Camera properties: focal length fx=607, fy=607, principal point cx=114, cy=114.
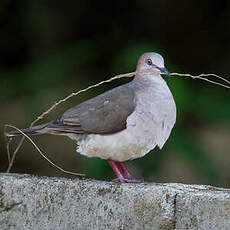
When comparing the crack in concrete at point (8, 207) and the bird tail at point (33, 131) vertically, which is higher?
the bird tail at point (33, 131)

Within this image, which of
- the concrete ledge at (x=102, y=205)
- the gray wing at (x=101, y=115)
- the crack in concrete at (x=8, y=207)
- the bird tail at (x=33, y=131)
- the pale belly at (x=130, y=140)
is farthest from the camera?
the bird tail at (x=33, y=131)

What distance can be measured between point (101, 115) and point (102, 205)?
2.24 ft

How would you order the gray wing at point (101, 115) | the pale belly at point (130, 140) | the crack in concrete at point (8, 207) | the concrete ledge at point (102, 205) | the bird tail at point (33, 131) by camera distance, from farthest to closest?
the bird tail at point (33, 131), the gray wing at point (101, 115), the pale belly at point (130, 140), the crack in concrete at point (8, 207), the concrete ledge at point (102, 205)

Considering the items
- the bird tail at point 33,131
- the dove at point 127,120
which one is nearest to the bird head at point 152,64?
the dove at point 127,120

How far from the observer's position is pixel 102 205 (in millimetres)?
2559

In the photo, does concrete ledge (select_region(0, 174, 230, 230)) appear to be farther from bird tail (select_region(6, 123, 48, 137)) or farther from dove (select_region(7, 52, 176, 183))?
bird tail (select_region(6, 123, 48, 137))

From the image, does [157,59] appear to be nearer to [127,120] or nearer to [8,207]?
[127,120]

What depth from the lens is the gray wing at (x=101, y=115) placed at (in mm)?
3064

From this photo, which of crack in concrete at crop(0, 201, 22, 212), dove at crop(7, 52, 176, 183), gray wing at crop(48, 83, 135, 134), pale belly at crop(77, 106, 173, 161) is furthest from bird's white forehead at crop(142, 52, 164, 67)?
crack in concrete at crop(0, 201, 22, 212)

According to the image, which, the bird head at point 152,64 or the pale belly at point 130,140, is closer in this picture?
the pale belly at point 130,140

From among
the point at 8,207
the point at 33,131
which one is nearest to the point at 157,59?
the point at 33,131

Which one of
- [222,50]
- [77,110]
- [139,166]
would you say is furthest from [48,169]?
[77,110]

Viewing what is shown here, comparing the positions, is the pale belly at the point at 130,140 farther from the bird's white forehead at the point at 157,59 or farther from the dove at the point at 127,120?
the bird's white forehead at the point at 157,59

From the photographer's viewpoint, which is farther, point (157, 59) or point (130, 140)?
point (157, 59)
